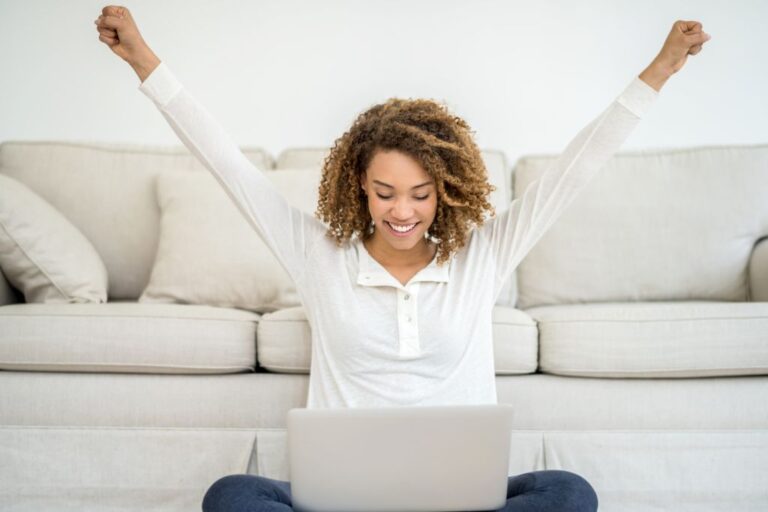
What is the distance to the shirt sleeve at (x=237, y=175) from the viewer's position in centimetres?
154

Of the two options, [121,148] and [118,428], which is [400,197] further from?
[121,148]

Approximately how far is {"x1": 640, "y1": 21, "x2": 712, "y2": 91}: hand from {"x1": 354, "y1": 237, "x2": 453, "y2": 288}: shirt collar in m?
0.52

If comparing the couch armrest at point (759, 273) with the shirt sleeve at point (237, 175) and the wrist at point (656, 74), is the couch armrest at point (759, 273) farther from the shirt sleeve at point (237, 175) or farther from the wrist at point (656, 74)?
the shirt sleeve at point (237, 175)

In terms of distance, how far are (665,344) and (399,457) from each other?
101cm

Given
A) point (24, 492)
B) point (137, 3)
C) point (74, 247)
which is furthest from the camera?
point (137, 3)

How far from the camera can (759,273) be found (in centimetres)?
247

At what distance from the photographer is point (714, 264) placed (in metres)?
2.54

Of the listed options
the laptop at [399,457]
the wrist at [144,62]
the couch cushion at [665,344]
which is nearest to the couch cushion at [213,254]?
the couch cushion at [665,344]

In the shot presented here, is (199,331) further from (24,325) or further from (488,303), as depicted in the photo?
(488,303)

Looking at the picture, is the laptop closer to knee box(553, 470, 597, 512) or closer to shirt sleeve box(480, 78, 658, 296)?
Answer: knee box(553, 470, 597, 512)

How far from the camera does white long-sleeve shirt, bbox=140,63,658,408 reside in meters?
1.57

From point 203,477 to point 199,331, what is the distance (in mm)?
333

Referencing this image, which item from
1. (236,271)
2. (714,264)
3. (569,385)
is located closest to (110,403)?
(236,271)

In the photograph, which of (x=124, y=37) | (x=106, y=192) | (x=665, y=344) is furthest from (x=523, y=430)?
(x=106, y=192)
